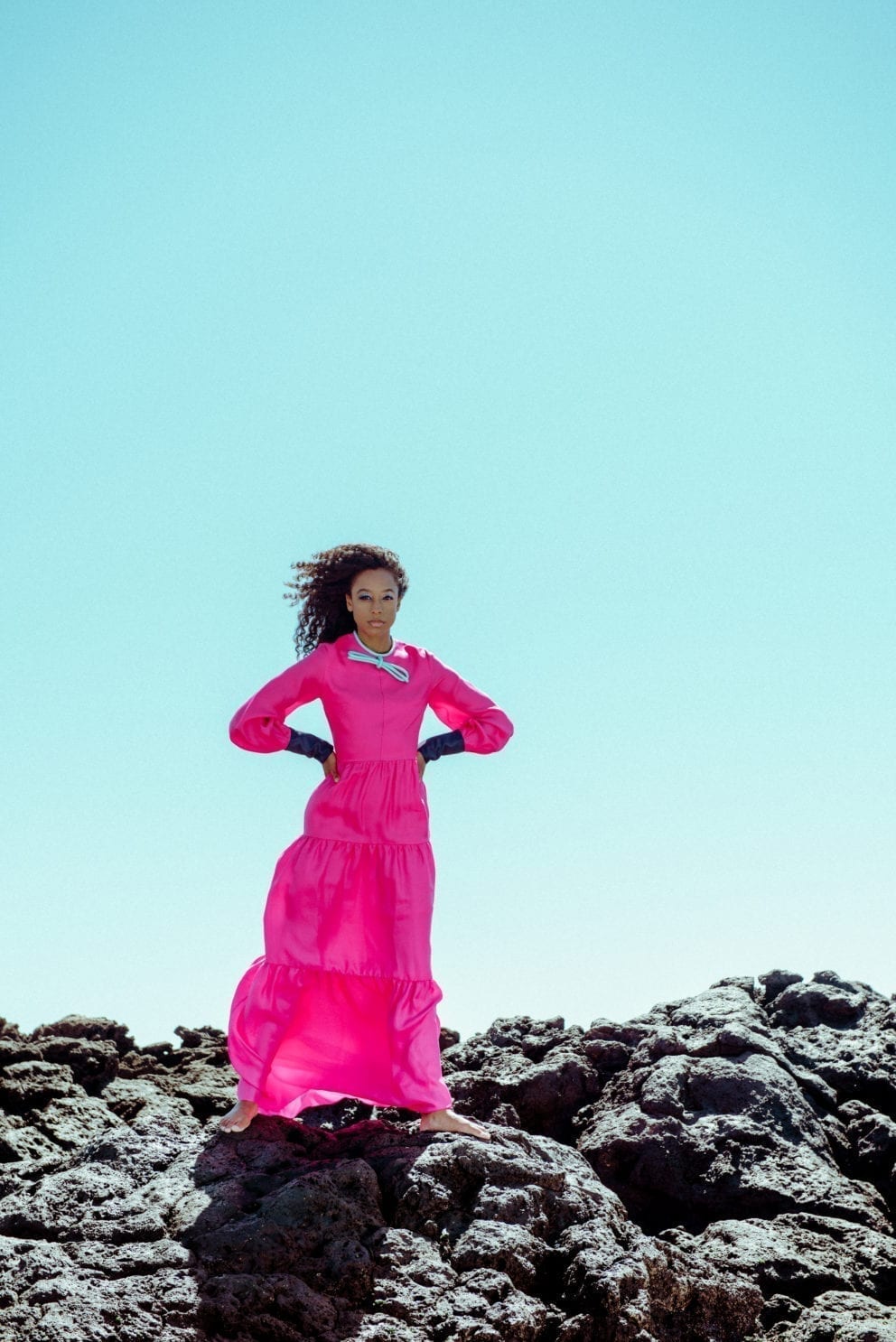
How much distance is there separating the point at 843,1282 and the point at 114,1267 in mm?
3094

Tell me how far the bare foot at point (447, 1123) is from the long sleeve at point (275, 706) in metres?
1.80

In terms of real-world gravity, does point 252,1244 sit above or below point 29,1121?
below

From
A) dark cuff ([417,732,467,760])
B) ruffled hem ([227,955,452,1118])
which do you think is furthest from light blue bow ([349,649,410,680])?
ruffled hem ([227,955,452,1118])

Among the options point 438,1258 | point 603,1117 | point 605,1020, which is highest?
point 605,1020

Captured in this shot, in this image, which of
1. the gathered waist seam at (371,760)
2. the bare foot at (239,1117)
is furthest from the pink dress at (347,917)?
the bare foot at (239,1117)

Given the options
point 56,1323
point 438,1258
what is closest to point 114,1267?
point 56,1323

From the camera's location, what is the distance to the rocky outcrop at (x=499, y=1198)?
14.3 ft

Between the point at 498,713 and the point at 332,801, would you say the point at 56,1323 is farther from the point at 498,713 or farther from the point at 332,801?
the point at 498,713

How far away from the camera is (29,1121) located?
7328 millimetres

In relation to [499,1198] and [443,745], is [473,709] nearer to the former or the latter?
[443,745]

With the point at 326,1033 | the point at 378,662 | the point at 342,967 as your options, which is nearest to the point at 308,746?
the point at 378,662

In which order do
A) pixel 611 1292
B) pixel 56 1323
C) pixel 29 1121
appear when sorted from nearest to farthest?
pixel 56 1323, pixel 611 1292, pixel 29 1121

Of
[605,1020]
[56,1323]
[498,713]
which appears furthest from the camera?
[605,1020]

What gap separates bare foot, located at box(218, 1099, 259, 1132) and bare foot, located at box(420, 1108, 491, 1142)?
2.41 feet
